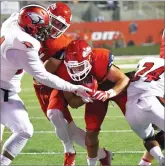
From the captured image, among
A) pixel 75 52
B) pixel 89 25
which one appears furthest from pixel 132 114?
pixel 89 25

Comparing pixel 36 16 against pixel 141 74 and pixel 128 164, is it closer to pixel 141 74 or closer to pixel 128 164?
pixel 141 74

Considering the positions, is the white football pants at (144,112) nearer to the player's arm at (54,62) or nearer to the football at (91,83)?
the football at (91,83)

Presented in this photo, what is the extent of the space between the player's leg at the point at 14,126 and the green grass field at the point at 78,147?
553mm

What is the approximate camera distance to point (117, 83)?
2869mm

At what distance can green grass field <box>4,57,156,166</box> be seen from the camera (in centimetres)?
350

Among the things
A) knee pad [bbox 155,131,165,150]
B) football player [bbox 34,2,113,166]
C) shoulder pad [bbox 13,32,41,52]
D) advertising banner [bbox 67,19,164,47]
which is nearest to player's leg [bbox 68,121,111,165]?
football player [bbox 34,2,113,166]

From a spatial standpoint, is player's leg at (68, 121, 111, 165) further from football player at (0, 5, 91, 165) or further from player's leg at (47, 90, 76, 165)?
football player at (0, 5, 91, 165)

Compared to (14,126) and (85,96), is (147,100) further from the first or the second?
(14,126)

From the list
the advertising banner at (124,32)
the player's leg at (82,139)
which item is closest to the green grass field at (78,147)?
the player's leg at (82,139)

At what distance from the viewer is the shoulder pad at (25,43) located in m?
2.73

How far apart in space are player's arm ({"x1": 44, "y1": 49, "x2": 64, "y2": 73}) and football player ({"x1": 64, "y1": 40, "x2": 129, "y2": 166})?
0.22m

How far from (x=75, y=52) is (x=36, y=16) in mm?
265

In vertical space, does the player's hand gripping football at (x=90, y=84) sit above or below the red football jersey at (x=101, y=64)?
below

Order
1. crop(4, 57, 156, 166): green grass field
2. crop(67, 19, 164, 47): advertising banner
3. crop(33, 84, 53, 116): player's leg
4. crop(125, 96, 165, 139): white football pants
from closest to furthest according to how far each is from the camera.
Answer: crop(125, 96, 165, 139): white football pants
crop(33, 84, 53, 116): player's leg
crop(4, 57, 156, 166): green grass field
crop(67, 19, 164, 47): advertising banner
